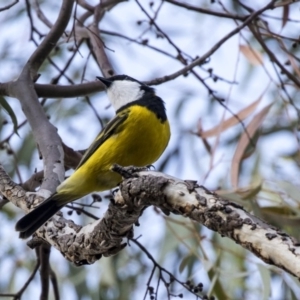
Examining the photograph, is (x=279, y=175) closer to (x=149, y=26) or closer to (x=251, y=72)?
(x=251, y=72)

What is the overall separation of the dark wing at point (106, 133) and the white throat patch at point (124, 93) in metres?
0.34

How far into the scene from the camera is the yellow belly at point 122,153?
2428 millimetres

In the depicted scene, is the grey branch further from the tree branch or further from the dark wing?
the tree branch

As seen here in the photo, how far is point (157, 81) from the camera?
248 cm

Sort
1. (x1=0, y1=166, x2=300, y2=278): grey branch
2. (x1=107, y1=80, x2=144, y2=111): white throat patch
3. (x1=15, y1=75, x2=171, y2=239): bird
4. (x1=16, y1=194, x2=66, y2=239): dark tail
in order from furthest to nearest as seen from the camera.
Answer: (x1=107, y1=80, x2=144, y2=111): white throat patch → (x1=15, y1=75, x2=171, y2=239): bird → (x1=16, y1=194, x2=66, y2=239): dark tail → (x1=0, y1=166, x2=300, y2=278): grey branch

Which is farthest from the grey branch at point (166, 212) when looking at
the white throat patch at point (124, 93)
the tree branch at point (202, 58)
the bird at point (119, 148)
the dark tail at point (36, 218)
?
the white throat patch at point (124, 93)

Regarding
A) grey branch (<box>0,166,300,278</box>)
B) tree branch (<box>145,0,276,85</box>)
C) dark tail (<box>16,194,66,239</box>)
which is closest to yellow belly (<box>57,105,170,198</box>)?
tree branch (<box>145,0,276,85</box>)

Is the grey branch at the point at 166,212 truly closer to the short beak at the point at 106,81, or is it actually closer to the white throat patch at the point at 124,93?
the short beak at the point at 106,81

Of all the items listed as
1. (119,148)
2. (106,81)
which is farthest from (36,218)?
(106,81)

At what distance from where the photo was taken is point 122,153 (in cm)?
247

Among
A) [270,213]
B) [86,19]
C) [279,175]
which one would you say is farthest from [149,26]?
[279,175]

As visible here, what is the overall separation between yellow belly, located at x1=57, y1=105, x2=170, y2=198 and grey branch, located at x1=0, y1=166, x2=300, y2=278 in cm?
40

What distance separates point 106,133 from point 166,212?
1.00 meters

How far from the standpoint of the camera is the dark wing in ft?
8.11
